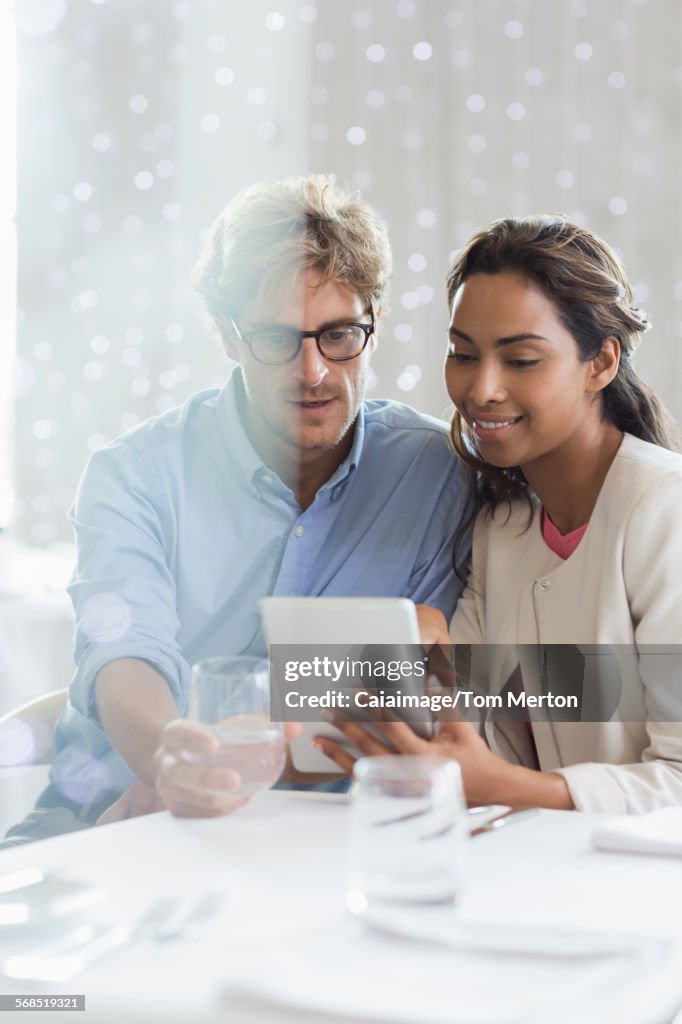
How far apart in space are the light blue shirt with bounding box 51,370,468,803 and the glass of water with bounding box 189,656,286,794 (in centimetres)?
60

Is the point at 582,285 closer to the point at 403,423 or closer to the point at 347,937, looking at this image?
the point at 403,423

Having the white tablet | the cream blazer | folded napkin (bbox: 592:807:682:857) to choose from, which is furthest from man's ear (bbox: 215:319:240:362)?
folded napkin (bbox: 592:807:682:857)

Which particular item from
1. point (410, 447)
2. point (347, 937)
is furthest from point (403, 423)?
point (347, 937)

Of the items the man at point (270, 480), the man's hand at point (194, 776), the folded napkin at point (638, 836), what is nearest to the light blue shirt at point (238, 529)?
the man at point (270, 480)

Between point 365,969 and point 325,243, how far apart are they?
1.11 metres

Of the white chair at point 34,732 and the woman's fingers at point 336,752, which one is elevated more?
the woman's fingers at point 336,752

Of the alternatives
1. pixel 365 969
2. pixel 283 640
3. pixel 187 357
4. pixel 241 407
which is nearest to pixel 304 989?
pixel 365 969

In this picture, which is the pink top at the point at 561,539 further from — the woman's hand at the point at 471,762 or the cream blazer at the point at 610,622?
the woman's hand at the point at 471,762

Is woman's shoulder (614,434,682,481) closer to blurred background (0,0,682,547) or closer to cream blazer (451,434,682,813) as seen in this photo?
cream blazer (451,434,682,813)

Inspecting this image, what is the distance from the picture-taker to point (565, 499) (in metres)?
1.41

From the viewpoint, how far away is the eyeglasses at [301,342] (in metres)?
1.46

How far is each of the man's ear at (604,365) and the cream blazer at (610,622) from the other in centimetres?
8

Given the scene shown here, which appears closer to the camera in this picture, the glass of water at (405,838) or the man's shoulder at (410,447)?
the glass of water at (405,838)

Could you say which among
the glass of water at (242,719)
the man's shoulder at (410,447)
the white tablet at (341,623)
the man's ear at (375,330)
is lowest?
the glass of water at (242,719)
